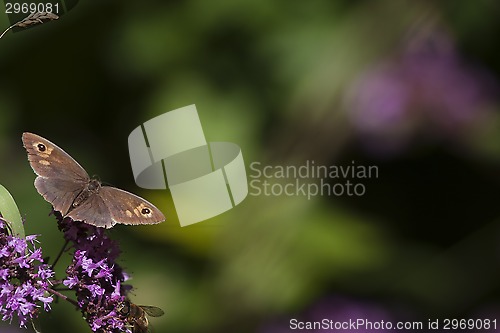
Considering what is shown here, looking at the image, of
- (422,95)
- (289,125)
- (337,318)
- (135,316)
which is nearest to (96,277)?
(135,316)

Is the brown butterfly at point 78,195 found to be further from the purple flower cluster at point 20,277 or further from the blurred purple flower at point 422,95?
the blurred purple flower at point 422,95

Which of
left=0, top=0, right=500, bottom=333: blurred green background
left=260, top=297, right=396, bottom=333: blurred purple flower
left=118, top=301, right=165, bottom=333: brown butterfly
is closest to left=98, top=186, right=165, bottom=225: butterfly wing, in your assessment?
left=118, top=301, right=165, bottom=333: brown butterfly

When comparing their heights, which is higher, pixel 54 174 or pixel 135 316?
pixel 54 174

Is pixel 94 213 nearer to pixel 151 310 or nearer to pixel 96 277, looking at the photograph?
pixel 96 277

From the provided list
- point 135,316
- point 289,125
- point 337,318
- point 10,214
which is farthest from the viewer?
point 337,318

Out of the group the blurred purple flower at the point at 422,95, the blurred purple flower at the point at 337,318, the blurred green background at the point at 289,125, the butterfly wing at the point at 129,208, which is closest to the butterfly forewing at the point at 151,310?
the butterfly wing at the point at 129,208

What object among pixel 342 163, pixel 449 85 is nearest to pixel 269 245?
pixel 342 163

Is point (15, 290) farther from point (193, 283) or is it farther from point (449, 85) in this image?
point (449, 85)
